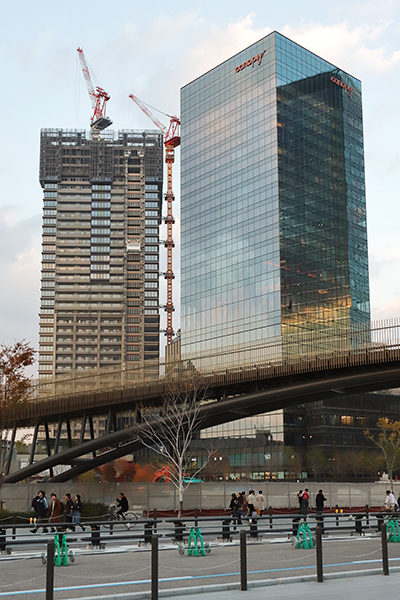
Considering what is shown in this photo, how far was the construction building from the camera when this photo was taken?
600 feet

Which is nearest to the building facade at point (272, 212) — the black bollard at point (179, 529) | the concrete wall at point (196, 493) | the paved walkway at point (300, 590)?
the concrete wall at point (196, 493)

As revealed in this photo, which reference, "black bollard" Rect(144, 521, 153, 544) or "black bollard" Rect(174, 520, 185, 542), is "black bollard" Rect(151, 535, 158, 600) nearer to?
"black bollard" Rect(144, 521, 153, 544)

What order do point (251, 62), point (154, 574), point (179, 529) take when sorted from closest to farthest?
point (154, 574) → point (179, 529) → point (251, 62)

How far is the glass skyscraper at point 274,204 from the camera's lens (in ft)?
353

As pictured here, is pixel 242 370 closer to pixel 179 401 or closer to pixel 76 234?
pixel 179 401

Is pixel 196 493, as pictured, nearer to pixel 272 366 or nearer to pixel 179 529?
pixel 272 366

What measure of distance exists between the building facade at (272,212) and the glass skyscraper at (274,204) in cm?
18

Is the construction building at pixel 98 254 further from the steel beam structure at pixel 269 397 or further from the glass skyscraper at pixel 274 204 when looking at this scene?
the steel beam structure at pixel 269 397

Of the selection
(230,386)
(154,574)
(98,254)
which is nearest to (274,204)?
(230,386)

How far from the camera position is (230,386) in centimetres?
4581

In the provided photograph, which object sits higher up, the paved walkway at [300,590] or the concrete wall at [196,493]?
the paved walkway at [300,590]

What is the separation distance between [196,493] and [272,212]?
6898cm

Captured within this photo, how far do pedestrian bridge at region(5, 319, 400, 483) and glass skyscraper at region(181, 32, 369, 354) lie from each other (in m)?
53.6

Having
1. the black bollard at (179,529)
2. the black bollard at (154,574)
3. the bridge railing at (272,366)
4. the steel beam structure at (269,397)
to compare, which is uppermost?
the bridge railing at (272,366)
